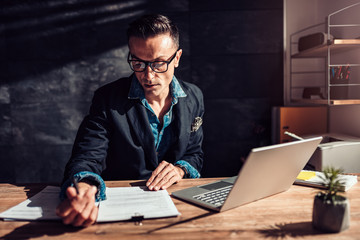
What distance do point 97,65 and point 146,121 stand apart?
1836 mm

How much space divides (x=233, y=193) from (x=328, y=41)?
5.75 feet

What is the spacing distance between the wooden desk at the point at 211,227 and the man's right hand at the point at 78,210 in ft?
0.08

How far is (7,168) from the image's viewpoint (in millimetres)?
3115

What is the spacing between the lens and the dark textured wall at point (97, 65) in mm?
2982

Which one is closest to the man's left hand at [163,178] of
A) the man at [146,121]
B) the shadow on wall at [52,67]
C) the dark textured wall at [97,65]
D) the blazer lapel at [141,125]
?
the man at [146,121]

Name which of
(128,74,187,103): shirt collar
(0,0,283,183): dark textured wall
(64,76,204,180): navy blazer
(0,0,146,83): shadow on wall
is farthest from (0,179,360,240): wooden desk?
(0,0,146,83): shadow on wall

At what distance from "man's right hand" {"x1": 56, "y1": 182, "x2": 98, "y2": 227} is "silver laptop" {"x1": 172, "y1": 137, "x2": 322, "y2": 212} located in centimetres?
34

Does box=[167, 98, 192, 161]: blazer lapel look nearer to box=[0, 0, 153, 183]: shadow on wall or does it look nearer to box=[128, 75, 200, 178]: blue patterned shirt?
box=[128, 75, 200, 178]: blue patterned shirt

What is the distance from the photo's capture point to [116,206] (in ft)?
3.00

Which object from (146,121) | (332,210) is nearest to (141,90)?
(146,121)

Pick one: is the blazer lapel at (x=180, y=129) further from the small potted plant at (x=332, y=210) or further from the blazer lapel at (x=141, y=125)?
the small potted plant at (x=332, y=210)

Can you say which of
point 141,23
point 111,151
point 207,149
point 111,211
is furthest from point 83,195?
point 207,149

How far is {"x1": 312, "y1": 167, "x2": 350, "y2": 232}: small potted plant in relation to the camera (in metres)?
0.73

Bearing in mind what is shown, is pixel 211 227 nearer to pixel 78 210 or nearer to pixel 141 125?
pixel 78 210
